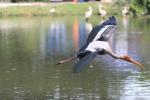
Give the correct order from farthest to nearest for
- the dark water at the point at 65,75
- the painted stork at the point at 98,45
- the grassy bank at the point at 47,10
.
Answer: the grassy bank at the point at 47,10 → the dark water at the point at 65,75 → the painted stork at the point at 98,45

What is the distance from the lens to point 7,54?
22.3m

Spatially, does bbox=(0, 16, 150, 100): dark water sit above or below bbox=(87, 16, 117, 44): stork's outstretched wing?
below

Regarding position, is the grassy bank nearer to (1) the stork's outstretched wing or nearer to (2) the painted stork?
(1) the stork's outstretched wing

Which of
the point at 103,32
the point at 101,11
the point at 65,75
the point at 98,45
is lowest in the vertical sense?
the point at 101,11

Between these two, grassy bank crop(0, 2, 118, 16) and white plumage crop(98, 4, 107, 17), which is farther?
grassy bank crop(0, 2, 118, 16)

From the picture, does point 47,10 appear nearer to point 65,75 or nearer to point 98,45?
point 65,75

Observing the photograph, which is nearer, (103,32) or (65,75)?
(103,32)

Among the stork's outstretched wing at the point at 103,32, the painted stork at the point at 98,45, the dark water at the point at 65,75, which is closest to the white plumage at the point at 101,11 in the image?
the dark water at the point at 65,75

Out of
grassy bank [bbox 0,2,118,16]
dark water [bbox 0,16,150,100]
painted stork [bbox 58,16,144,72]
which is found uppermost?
painted stork [bbox 58,16,144,72]

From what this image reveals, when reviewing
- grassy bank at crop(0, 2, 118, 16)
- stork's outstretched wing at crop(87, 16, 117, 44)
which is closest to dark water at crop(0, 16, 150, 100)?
stork's outstretched wing at crop(87, 16, 117, 44)

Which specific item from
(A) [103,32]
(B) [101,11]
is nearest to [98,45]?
(A) [103,32]

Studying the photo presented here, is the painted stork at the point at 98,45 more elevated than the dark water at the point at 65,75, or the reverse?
the painted stork at the point at 98,45

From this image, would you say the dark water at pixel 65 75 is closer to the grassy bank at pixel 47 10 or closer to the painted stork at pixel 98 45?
the painted stork at pixel 98 45

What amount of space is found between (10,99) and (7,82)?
2.43 metres
